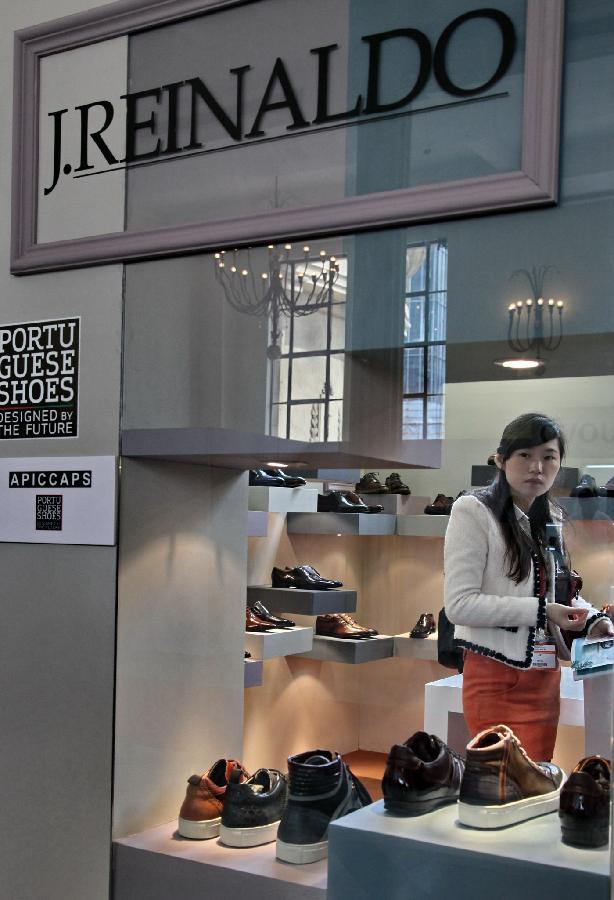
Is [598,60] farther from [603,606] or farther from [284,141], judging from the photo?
[603,606]

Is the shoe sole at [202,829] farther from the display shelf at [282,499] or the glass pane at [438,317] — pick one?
the glass pane at [438,317]

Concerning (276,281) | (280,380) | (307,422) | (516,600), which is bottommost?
(516,600)

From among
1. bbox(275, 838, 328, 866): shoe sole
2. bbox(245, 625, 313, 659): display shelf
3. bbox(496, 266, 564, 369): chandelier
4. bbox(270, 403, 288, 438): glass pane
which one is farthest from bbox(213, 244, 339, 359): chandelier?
bbox(275, 838, 328, 866): shoe sole

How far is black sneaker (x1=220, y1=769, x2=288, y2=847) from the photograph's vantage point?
2.54 metres

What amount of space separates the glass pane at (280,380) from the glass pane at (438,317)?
1.30 ft

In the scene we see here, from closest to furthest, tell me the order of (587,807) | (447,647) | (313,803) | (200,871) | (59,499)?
(587,807), (447,647), (313,803), (200,871), (59,499)

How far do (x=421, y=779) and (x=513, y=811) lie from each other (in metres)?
0.21

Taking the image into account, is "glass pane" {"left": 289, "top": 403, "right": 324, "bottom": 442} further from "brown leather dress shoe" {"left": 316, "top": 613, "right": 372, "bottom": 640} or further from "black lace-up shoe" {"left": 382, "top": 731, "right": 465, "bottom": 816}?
"black lace-up shoe" {"left": 382, "top": 731, "right": 465, "bottom": 816}

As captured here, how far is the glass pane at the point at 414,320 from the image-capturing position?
7.77 feet

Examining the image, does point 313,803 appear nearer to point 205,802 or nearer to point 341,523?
point 205,802

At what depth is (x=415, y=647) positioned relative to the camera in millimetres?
2365

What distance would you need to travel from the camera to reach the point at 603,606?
7.02ft

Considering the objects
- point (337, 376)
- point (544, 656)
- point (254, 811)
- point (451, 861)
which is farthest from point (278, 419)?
point (451, 861)

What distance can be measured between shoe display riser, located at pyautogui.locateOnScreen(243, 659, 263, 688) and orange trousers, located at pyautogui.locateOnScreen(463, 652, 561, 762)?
589 mm
